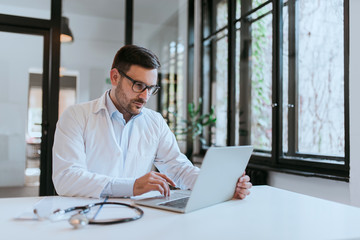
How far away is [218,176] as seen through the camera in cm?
115

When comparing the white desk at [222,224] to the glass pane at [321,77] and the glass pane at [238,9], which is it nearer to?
the glass pane at [321,77]

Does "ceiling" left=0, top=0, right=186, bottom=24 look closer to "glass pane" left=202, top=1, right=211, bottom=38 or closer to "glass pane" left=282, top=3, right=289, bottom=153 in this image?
"glass pane" left=202, top=1, right=211, bottom=38

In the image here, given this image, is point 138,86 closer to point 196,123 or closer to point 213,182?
point 213,182

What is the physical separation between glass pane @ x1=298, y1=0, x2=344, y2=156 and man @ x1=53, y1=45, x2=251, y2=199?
125 cm

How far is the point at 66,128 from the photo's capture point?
61.4 inches

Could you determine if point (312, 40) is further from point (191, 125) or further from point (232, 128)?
point (191, 125)

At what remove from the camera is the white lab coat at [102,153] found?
1358 millimetres

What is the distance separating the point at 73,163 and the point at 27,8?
2.98 m

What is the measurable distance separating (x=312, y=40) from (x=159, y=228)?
86.5 inches

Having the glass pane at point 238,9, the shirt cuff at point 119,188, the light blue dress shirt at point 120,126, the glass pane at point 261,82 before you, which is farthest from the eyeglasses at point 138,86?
the glass pane at point 238,9

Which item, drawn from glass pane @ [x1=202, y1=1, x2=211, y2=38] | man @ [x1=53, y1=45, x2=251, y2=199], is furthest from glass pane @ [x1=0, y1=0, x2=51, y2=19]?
man @ [x1=53, y1=45, x2=251, y2=199]

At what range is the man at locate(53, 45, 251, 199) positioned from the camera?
150 centimetres

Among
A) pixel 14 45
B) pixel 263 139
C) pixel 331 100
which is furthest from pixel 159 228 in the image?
pixel 14 45

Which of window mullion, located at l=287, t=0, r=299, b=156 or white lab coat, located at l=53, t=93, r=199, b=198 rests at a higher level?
window mullion, located at l=287, t=0, r=299, b=156
